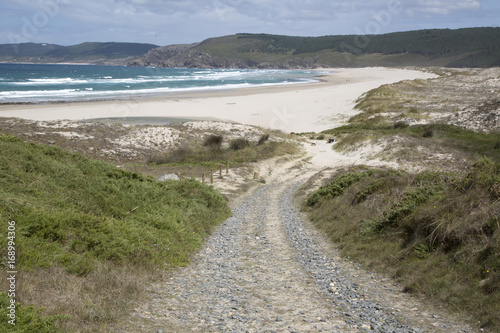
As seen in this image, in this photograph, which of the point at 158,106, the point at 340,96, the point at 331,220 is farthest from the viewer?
the point at 340,96

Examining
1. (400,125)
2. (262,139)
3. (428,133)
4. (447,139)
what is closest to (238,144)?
(262,139)

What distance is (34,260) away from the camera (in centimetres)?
638

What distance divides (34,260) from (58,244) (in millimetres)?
899

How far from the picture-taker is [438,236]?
823cm

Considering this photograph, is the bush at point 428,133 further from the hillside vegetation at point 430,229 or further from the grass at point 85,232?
the grass at point 85,232

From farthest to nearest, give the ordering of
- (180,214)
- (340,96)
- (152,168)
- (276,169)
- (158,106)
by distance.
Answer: (340,96), (158,106), (276,169), (152,168), (180,214)

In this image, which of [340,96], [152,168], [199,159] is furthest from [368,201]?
[340,96]

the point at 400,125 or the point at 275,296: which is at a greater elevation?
the point at 400,125

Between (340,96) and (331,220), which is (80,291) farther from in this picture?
(340,96)

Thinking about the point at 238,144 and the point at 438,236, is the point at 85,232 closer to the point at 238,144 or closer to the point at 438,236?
the point at 438,236

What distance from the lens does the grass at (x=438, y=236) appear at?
650cm

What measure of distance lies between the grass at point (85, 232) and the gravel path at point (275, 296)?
54 centimetres

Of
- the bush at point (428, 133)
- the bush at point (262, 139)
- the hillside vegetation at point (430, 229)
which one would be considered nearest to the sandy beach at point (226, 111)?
the bush at point (262, 139)

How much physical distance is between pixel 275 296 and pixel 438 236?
3.56 metres
